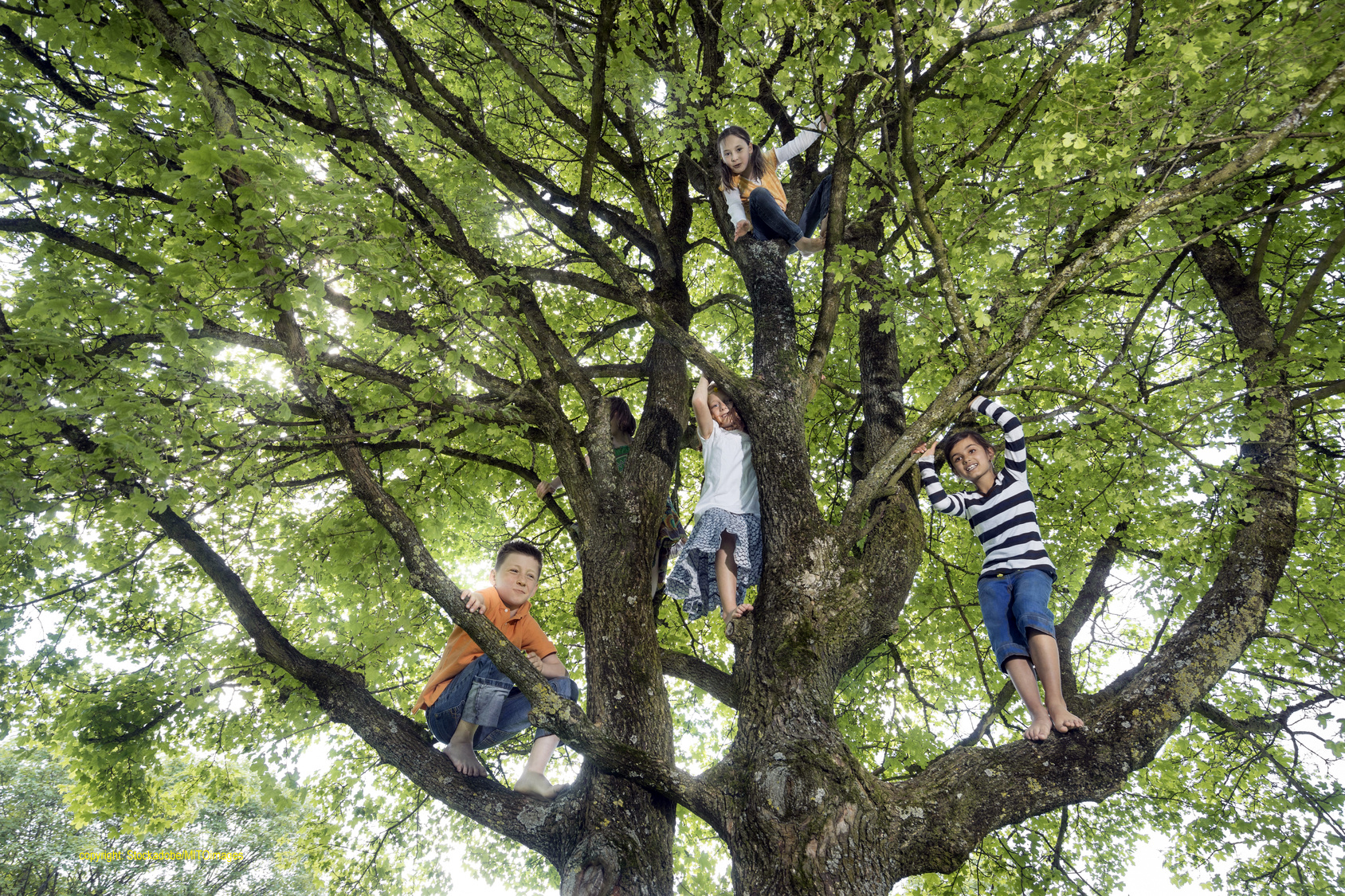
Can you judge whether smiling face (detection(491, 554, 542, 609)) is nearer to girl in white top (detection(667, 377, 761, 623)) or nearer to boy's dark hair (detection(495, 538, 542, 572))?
boy's dark hair (detection(495, 538, 542, 572))

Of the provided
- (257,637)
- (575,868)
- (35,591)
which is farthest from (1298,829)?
(35,591)

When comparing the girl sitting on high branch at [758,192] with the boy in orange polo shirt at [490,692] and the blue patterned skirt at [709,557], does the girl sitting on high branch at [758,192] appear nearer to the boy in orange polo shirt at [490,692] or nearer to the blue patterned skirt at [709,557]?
the blue patterned skirt at [709,557]

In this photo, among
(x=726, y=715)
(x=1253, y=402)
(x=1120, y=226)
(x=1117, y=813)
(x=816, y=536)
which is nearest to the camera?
(x=1120, y=226)

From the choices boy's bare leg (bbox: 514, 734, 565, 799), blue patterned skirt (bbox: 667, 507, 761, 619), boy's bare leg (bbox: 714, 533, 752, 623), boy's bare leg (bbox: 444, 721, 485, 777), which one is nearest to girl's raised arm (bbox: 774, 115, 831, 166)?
blue patterned skirt (bbox: 667, 507, 761, 619)

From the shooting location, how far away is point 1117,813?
6.20 meters

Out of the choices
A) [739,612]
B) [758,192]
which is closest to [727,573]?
[739,612]

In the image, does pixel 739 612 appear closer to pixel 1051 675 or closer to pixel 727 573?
pixel 727 573

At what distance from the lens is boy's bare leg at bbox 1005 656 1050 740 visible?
2881 mm

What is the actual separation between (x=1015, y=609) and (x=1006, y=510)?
58 centimetres

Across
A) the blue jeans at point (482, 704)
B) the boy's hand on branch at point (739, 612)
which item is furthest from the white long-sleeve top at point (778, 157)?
the blue jeans at point (482, 704)

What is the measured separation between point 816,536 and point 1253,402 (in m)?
2.82

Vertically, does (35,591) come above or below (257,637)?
above

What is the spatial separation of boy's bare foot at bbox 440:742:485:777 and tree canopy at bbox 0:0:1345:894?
249 millimetres

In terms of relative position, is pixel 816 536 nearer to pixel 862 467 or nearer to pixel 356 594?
pixel 862 467
